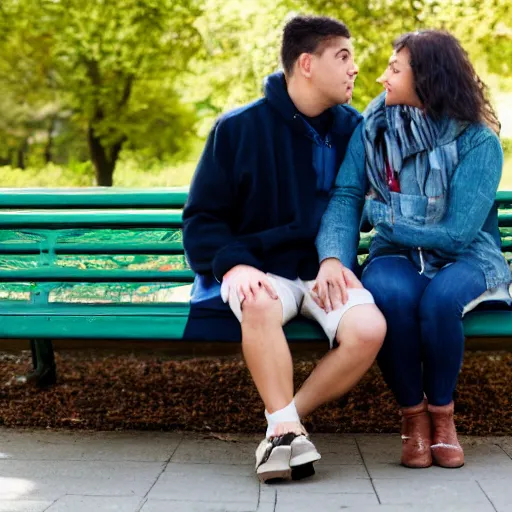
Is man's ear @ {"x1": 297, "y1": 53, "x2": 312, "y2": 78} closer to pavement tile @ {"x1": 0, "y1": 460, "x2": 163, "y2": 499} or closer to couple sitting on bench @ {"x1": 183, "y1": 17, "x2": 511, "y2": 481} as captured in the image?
couple sitting on bench @ {"x1": 183, "y1": 17, "x2": 511, "y2": 481}

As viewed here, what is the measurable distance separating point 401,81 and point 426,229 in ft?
1.81

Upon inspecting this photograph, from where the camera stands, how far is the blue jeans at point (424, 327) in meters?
3.34

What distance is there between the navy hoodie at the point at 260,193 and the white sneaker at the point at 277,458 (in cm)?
63

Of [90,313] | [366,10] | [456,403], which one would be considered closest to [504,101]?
[366,10]

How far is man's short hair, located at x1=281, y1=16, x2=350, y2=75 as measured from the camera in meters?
3.64

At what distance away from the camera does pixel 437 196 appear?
347cm

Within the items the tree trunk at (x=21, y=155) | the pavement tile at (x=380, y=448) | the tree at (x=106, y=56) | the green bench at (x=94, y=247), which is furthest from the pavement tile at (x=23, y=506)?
the tree trunk at (x=21, y=155)

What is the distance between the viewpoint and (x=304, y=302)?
11.7ft

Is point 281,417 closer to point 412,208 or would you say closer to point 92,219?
point 412,208

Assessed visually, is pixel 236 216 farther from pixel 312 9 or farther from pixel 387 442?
pixel 312 9

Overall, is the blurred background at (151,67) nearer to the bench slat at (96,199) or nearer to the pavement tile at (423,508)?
the bench slat at (96,199)

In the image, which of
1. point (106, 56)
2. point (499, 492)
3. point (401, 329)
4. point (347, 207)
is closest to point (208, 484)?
point (401, 329)

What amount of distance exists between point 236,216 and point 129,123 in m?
17.7

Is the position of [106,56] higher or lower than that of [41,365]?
higher
